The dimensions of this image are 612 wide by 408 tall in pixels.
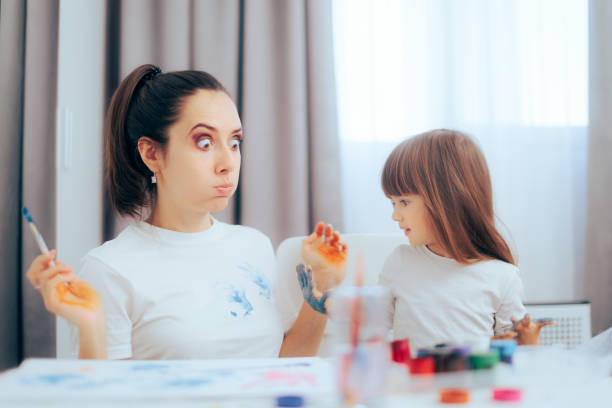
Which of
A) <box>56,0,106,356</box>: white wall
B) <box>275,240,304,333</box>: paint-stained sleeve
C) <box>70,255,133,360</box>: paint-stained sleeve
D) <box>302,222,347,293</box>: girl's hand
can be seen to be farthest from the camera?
<box>56,0,106,356</box>: white wall

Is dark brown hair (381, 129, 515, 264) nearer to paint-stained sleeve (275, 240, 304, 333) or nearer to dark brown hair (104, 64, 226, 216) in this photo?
paint-stained sleeve (275, 240, 304, 333)

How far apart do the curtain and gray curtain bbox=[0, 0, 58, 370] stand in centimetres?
90

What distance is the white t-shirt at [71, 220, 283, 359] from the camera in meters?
0.72

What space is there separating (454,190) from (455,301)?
→ 7.8 inches

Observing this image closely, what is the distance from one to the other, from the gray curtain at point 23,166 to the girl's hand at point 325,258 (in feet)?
1.70

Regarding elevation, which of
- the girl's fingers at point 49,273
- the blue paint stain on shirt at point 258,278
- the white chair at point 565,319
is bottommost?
the white chair at point 565,319

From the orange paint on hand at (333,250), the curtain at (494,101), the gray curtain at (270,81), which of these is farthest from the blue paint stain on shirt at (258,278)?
the curtain at (494,101)

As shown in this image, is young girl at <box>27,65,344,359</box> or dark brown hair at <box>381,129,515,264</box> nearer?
young girl at <box>27,65,344,359</box>

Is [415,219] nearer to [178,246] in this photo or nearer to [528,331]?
[528,331]

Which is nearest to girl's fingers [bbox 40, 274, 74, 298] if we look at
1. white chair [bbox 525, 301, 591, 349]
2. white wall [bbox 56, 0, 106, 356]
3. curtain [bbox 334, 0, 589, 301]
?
white wall [bbox 56, 0, 106, 356]

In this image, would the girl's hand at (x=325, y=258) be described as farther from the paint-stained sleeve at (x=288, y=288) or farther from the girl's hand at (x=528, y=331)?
the girl's hand at (x=528, y=331)

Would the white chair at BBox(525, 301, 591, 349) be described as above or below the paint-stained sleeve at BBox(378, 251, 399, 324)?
below

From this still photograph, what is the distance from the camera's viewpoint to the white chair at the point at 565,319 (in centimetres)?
139

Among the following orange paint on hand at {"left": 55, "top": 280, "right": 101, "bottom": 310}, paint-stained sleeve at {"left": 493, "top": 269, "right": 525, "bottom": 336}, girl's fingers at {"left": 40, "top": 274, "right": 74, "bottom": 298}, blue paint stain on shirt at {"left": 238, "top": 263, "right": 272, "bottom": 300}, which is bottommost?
paint-stained sleeve at {"left": 493, "top": 269, "right": 525, "bottom": 336}
